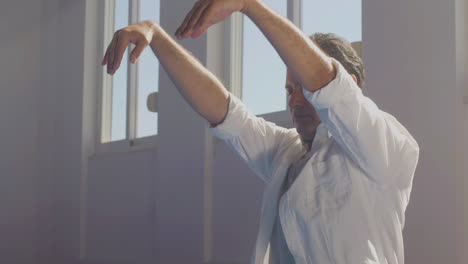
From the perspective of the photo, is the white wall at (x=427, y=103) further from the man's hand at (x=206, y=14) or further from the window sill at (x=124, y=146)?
the window sill at (x=124, y=146)

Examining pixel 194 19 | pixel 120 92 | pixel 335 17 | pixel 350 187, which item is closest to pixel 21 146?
pixel 120 92

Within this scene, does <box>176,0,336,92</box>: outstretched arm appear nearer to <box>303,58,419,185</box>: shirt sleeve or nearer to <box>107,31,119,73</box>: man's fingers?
<box>303,58,419,185</box>: shirt sleeve

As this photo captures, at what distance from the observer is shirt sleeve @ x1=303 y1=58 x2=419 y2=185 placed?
134cm

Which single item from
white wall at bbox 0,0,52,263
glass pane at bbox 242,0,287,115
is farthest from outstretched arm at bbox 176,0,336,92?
white wall at bbox 0,0,52,263

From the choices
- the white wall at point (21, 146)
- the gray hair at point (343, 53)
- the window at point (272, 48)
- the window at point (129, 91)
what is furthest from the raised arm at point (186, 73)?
the white wall at point (21, 146)

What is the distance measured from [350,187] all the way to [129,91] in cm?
382

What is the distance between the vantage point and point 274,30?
1275 mm

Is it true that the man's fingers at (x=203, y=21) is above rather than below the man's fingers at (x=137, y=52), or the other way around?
above

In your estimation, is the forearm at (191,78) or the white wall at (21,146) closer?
→ the forearm at (191,78)

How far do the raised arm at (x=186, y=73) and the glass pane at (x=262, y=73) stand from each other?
5.85 ft

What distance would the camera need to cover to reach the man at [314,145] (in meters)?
1.30

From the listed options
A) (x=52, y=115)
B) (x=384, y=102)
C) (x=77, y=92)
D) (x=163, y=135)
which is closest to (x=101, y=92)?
(x=77, y=92)

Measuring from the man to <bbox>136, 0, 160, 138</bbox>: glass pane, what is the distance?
2.97 metres

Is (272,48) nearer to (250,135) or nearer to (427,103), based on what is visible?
(427,103)
